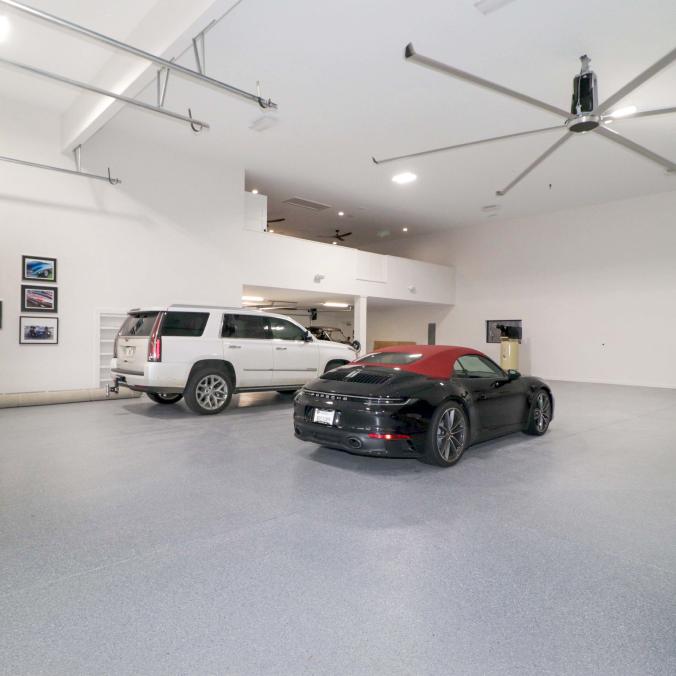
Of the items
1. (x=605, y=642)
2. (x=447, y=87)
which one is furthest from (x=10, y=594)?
(x=447, y=87)

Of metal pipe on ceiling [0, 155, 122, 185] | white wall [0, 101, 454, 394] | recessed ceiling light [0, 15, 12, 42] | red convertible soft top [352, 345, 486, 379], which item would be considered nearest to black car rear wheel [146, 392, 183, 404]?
white wall [0, 101, 454, 394]

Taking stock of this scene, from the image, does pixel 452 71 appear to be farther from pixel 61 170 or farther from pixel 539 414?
pixel 61 170

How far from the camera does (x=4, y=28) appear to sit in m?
6.20

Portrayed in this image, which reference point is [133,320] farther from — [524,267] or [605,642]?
[524,267]

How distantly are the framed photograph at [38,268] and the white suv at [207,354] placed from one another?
2.02 metres

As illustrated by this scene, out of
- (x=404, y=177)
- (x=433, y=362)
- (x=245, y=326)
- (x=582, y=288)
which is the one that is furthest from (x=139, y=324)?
(x=582, y=288)

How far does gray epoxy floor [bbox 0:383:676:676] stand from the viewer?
6.14ft

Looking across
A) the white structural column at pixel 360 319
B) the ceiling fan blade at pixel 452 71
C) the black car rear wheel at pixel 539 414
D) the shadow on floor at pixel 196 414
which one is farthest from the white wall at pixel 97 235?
the black car rear wheel at pixel 539 414

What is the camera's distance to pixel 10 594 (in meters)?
2.25

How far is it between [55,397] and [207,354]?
10.5 feet

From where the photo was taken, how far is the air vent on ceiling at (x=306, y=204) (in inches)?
537

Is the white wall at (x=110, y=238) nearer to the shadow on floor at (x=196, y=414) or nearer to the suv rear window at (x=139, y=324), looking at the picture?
the shadow on floor at (x=196, y=414)

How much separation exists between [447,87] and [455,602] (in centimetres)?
716

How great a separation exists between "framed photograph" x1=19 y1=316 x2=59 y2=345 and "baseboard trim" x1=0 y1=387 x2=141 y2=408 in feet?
2.99
